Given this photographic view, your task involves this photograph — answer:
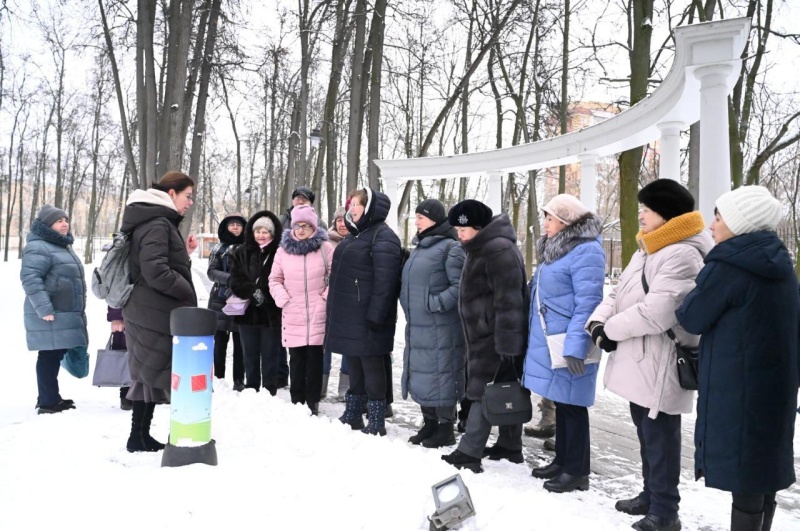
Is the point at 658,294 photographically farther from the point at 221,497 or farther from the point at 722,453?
the point at 221,497

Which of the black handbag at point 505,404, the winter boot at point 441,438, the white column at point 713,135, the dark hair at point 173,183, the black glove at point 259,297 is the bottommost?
the winter boot at point 441,438

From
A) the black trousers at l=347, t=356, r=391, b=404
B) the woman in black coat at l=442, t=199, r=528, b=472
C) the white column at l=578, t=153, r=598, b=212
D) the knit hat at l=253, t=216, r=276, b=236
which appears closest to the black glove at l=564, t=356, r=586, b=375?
the woman in black coat at l=442, t=199, r=528, b=472

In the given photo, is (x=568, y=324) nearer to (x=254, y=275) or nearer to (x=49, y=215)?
(x=254, y=275)

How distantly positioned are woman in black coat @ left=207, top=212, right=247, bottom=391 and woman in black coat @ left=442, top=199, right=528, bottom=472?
123 inches

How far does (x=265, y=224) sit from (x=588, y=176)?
7657mm

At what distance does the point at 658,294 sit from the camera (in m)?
3.25

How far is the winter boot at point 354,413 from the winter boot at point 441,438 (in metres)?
0.69

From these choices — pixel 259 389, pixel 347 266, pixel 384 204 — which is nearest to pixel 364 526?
pixel 347 266

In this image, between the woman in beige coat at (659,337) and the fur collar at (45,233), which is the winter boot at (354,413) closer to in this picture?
the woman in beige coat at (659,337)

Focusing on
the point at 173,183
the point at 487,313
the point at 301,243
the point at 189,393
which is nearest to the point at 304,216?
the point at 301,243

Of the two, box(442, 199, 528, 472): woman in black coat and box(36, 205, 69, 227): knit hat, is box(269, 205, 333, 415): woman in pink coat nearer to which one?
box(442, 199, 528, 472): woman in black coat

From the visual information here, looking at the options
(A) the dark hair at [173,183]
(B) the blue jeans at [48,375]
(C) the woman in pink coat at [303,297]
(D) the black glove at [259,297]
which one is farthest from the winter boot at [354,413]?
(B) the blue jeans at [48,375]

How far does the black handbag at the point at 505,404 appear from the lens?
406 cm

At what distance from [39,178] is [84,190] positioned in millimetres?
12154
